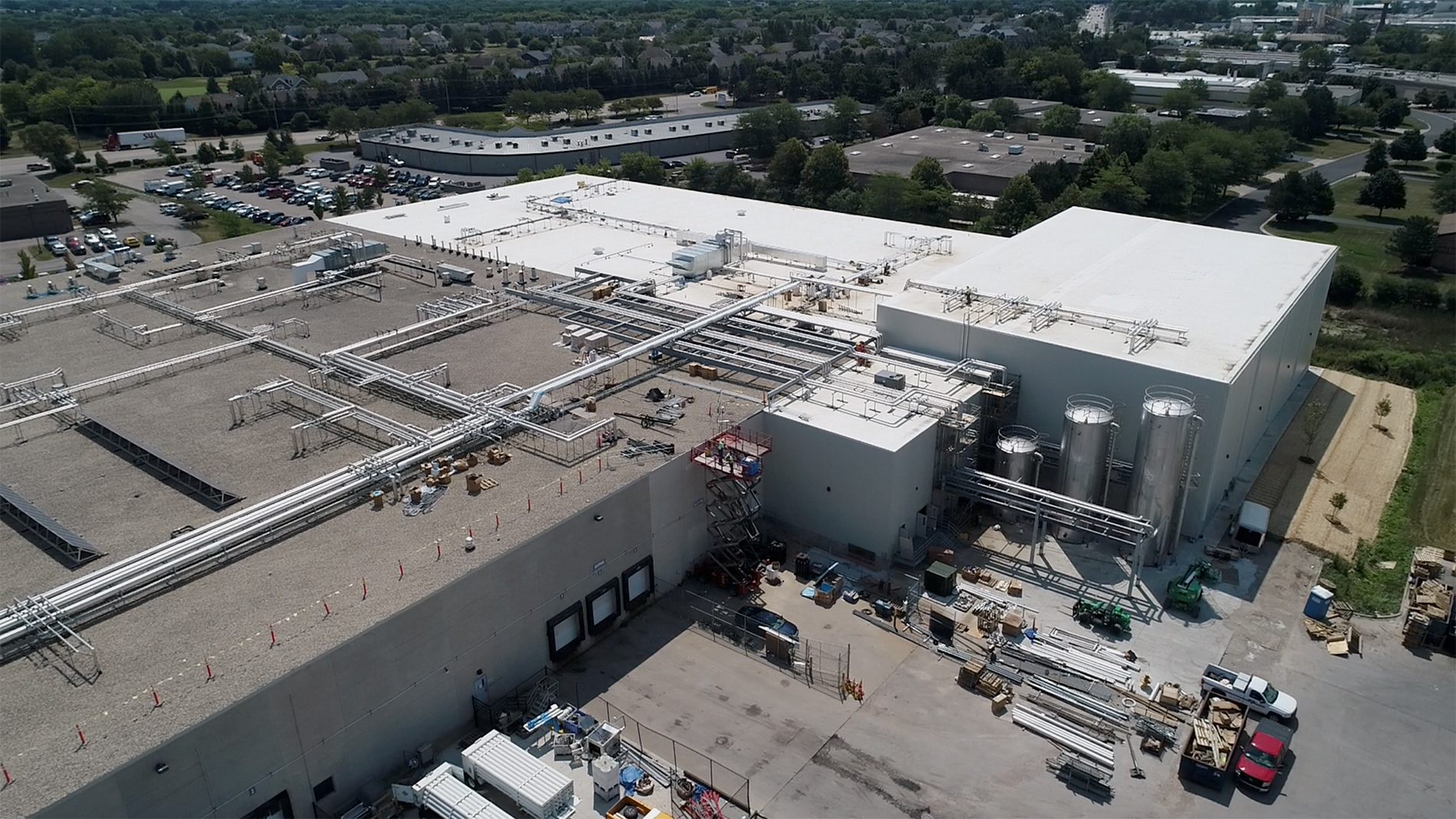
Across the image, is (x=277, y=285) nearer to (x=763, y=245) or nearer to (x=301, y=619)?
(x=763, y=245)

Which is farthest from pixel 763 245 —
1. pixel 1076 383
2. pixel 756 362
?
pixel 1076 383

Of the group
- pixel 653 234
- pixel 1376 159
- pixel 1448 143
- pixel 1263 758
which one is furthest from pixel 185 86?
pixel 1263 758

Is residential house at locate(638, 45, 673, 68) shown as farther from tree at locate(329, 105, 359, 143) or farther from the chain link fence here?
the chain link fence

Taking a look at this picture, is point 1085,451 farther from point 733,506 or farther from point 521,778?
point 521,778

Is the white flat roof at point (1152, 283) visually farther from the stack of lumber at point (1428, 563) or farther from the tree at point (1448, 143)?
the tree at point (1448, 143)

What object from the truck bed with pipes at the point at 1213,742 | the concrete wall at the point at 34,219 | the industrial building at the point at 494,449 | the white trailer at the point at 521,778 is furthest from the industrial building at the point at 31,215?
the truck bed with pipes at the point at 1213,742

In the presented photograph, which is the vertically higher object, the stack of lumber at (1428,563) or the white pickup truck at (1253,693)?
the white pickup truck at (1253,693)

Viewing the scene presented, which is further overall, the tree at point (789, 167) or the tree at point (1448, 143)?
the tree at point (1448, 143)

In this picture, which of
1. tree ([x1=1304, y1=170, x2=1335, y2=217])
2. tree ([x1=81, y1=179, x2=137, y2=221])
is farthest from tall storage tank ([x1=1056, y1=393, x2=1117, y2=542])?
tree ([x1=81, y1=179, x2=137, y2=221])
